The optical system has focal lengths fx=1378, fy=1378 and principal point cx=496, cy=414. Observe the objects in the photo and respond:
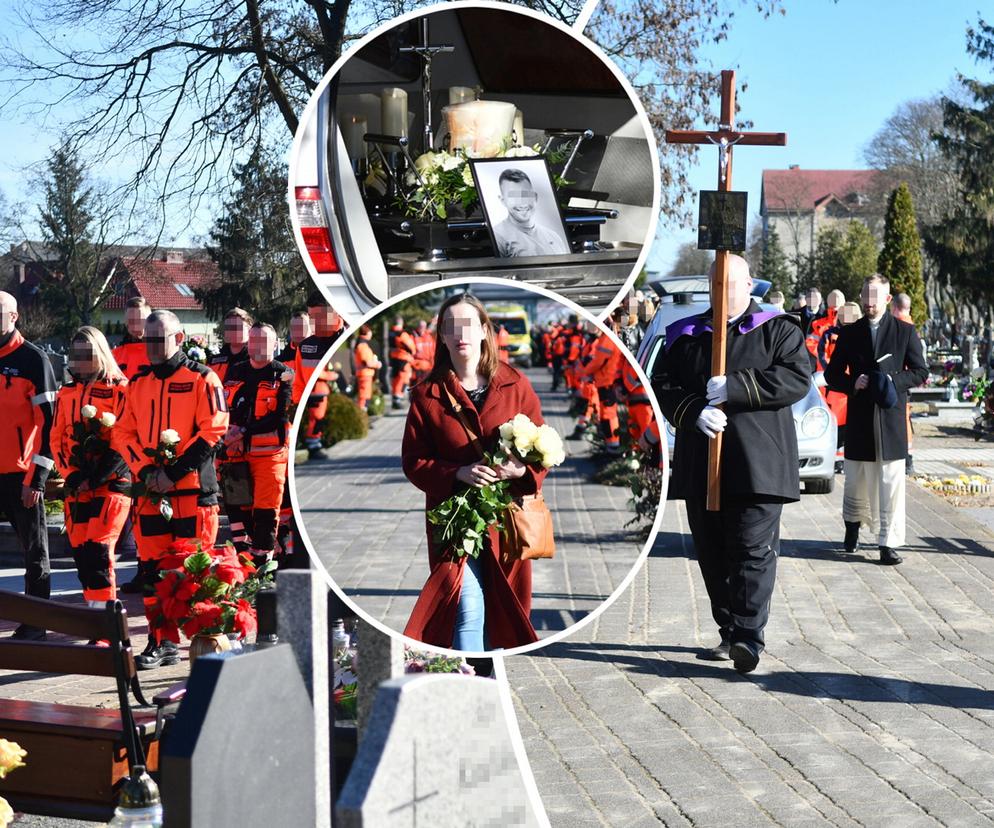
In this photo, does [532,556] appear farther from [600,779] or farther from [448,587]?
[600,779]

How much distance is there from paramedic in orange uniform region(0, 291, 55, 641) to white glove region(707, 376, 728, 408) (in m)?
3.90

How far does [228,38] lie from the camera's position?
10.3m

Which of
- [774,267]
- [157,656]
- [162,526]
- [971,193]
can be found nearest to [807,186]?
[774,267]

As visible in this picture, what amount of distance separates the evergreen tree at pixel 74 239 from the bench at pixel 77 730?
7351 mm

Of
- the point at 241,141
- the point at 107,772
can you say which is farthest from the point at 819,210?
the point at 107,772

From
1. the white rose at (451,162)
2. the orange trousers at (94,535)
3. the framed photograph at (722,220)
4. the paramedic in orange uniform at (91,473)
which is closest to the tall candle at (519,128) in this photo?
the white rose at (451,162)

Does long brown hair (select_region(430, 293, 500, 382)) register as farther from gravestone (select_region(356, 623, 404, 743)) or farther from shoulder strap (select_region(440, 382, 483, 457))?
gravestone (select_region(356, 623, 404, 743))

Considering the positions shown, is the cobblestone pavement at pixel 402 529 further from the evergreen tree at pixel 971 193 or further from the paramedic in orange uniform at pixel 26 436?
the evergreen tree at pixel 971 193

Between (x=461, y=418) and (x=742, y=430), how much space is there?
397cm

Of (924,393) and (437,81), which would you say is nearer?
(437,81)

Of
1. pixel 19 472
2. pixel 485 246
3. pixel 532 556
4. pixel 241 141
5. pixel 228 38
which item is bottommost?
pixel 19 472

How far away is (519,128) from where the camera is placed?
124 inches

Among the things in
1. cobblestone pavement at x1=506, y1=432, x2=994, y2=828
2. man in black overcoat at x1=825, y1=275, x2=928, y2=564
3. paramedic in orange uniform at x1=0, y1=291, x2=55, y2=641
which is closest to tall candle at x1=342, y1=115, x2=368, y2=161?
cobblestone pavement at x1=506, y1=432, x2=994, y2=828

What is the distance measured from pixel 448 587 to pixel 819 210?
10786cm
